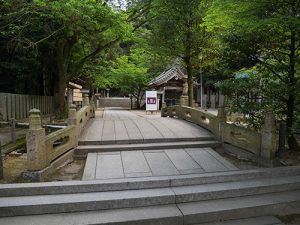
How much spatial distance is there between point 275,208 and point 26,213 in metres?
4.37

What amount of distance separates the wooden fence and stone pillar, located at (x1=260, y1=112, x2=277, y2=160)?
34.4 feet

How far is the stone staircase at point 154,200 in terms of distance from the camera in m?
4.43

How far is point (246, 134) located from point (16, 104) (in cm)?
1055

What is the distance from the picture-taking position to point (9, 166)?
629 centimetres

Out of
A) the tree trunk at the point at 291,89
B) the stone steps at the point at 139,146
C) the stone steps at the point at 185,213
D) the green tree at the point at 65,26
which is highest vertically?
the green tree at the point at 65,26

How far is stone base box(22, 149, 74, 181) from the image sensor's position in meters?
5.23

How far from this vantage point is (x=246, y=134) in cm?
698

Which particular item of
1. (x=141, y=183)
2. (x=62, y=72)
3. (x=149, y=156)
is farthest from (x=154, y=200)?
(x=62, y=72)

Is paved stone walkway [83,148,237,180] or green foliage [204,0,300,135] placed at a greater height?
green foliage [204,0,300,135]

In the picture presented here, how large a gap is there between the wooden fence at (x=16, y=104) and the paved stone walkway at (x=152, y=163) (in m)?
6.97

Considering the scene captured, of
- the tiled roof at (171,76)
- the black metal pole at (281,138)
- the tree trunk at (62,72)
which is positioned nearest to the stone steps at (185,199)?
the black metal pole at (281,138)

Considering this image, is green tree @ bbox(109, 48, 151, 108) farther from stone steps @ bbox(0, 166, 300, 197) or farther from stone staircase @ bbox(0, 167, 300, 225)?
A: stone staircase @ bbox(0, 167, 300, 225)

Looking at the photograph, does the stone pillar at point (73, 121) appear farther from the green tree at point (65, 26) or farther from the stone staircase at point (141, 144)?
the green tree at point (65, 26)

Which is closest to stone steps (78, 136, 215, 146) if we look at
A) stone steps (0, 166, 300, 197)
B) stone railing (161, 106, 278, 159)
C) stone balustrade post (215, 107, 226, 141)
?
stone balustrade post (215, 107, 226, 141)
